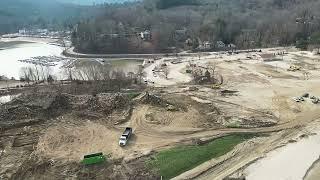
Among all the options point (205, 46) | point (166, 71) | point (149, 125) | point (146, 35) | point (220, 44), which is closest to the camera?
point (149, 125)

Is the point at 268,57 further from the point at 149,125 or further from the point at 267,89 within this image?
the point at 149,125

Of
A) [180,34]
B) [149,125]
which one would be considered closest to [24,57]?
[180,34]

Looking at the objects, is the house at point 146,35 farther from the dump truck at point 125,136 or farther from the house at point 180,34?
the dump truck at point 125,136

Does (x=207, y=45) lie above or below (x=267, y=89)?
above

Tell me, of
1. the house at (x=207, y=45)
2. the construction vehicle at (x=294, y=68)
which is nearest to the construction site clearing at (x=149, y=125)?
the construction vehicle at (x=294, y=68)

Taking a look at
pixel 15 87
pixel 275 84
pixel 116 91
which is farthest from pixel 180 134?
pixel 15 87

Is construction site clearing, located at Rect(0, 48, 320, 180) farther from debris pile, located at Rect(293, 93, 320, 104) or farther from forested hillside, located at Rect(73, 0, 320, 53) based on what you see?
forested hillside, located at Rect(73, 0, 320, 53)
